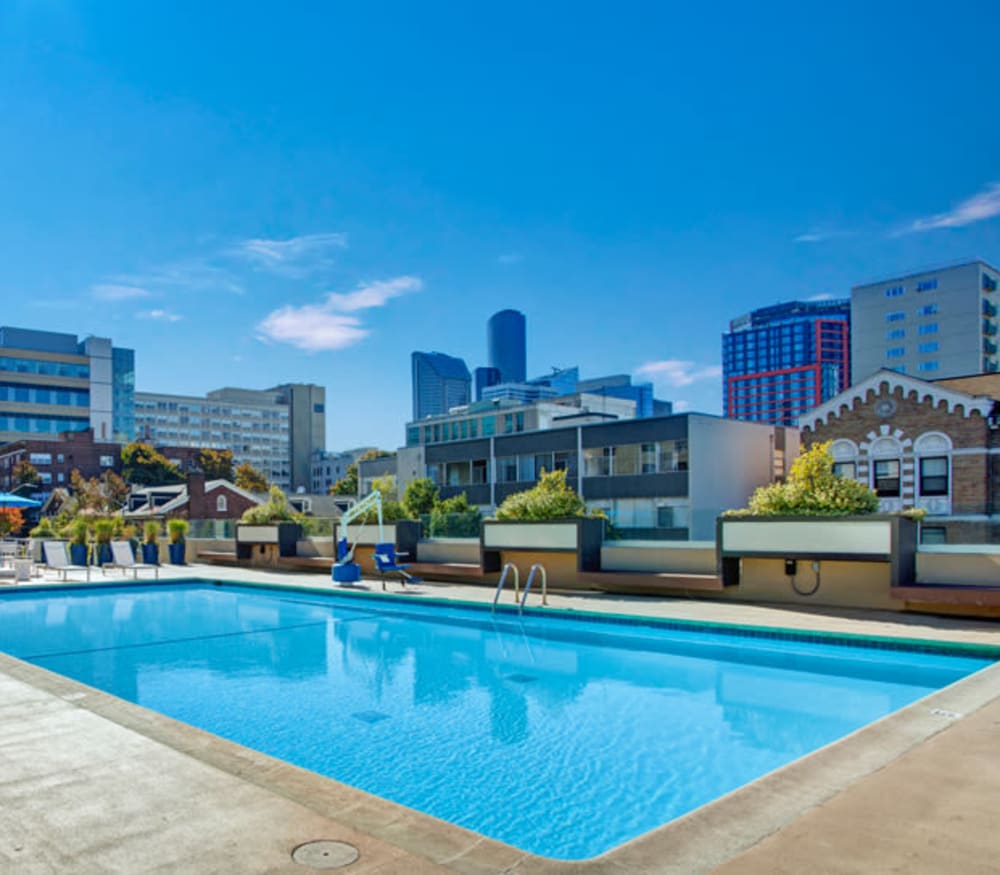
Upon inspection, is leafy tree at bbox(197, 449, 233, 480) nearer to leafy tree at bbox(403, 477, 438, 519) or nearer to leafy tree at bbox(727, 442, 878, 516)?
leafy tree at bbox(403, 477, 438, 519)

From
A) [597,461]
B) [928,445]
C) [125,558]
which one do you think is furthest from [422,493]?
[928,445]

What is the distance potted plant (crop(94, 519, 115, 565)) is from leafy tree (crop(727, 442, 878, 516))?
70.3 feet

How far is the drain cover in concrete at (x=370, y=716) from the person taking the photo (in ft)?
26.0

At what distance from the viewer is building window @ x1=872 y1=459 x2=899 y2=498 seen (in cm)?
2809

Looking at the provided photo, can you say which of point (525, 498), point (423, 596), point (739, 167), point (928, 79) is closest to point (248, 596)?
point (423, 596)

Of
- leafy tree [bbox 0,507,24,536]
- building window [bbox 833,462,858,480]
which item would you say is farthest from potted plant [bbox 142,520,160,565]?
building window [bbox 833,462,858,480]

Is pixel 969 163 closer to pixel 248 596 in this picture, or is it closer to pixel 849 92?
pixel 849 92

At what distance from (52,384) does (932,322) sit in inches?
4182

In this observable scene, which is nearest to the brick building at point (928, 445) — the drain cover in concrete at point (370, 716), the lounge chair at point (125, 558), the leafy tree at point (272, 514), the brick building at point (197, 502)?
the leafy tree at point (272, 514)

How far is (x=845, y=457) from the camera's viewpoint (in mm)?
29125

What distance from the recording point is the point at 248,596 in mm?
19250

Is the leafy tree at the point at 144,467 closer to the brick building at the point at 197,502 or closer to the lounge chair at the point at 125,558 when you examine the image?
the brick building at the point at 197,502

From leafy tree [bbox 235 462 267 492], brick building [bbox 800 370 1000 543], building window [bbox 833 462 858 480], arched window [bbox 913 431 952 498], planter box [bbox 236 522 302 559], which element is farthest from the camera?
leafy tree [bbox 235 462 267 492]

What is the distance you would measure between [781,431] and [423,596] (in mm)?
26778
